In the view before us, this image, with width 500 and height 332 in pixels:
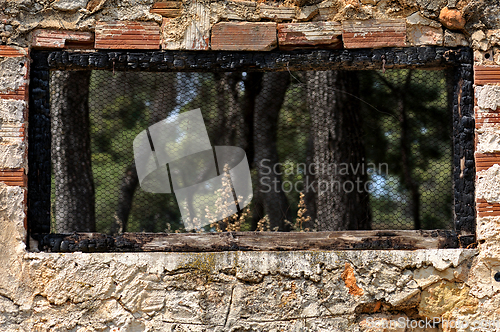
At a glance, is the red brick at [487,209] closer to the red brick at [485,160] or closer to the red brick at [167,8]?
the red brick at [485,160]

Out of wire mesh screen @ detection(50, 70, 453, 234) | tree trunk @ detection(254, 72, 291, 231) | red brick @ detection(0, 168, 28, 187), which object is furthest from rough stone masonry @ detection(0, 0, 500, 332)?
tree trunk @ detection(254, 72, 291, 231)

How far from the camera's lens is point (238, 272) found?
99.1 inches

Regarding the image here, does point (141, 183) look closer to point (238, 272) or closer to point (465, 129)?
point (238, 272)

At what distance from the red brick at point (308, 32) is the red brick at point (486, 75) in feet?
2.92

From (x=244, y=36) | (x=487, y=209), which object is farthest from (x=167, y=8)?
(x=487, y=209)

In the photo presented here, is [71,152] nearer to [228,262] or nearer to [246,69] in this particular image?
[246,69]

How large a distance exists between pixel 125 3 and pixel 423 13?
1884mm

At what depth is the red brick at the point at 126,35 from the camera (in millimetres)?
2611

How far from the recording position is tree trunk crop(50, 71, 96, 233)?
511 centimetres

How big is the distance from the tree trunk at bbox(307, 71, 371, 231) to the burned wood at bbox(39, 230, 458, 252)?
1872 millimetres

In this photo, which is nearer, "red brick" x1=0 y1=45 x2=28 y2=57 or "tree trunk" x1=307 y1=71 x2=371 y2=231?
"red brick" x1=0 y1=45 x2=28 y2=57

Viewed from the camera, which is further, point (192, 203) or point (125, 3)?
point (192, 203)

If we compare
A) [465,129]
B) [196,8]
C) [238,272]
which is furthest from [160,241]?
[465,129]

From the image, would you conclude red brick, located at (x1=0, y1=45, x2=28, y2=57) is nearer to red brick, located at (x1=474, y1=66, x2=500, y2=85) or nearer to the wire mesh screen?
the wire mesh screen
